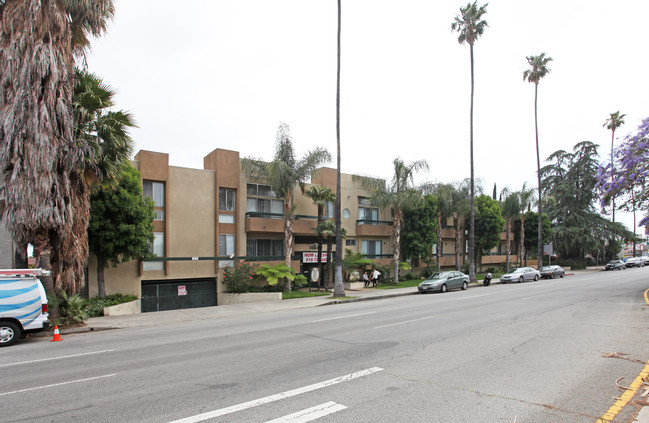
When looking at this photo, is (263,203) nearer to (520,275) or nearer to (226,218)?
(226,218)

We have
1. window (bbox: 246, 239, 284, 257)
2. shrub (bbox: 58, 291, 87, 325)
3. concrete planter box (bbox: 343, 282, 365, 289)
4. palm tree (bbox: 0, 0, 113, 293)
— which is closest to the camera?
palm tree (bbox: 0, 0, 113, 293)

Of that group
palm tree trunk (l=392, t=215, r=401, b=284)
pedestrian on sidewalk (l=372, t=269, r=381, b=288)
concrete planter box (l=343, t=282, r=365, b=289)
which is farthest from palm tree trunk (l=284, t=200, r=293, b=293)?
palm tree trunk (l=392, t=215, r=401, b=284)

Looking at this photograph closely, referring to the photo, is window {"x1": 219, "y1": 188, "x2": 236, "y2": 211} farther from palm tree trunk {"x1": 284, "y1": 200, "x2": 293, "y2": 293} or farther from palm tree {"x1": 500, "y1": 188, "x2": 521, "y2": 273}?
palm tree {"x1": 500, "y1": 188, "x2": 521, "y2": 273}

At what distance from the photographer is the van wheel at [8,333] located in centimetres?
1109

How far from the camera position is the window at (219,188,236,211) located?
80.8ft

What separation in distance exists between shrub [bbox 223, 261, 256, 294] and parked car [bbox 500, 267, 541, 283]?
2290 cm

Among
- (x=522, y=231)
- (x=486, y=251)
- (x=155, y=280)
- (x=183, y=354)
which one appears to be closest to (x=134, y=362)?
(x=183, y=354)

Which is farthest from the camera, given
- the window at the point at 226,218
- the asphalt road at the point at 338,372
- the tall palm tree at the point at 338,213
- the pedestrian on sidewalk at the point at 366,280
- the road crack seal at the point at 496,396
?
the pedestrian on sidewalk at the point at 366,280

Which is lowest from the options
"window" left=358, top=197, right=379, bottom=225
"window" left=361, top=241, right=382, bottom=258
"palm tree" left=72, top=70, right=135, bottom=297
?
"window" left=361, top=241, right=382, bottom=258

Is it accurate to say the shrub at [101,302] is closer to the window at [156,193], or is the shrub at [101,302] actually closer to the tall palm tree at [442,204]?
the window at [156,193]

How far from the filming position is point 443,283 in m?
26.6

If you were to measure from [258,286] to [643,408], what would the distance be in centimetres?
2104

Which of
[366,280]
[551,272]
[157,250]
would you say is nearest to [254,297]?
[157,250]

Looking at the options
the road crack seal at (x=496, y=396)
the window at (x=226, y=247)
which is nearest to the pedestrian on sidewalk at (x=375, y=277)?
the window at (x=226, y=247)
